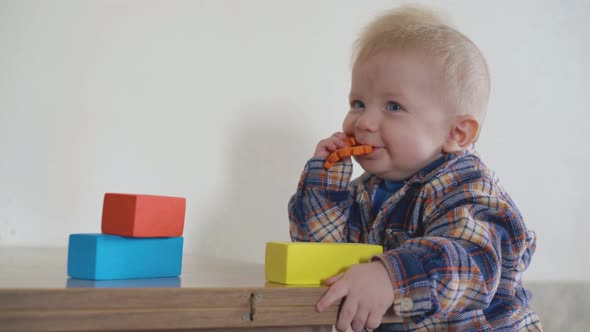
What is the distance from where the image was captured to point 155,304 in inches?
24.2

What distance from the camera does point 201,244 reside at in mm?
1318

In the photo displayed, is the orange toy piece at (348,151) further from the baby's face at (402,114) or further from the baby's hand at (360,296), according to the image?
the baby's hand at (360,296)

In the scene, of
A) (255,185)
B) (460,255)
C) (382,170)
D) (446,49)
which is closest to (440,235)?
(460,255)

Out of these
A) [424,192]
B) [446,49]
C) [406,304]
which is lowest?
[406,304]

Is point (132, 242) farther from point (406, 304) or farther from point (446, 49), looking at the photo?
point (446, 49)

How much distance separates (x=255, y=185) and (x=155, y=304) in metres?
0.75

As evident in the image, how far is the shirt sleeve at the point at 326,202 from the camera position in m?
1.07

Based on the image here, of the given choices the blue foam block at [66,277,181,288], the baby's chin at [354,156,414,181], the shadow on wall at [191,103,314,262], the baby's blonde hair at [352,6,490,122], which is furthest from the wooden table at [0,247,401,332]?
the shadow on wall at [191,103,314,262]

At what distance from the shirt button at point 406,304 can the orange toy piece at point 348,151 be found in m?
0.31

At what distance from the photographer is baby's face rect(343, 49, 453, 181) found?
996 millimetres

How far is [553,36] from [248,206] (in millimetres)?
857

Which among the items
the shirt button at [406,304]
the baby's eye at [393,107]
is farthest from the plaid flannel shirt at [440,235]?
the baby's eye at [393,107]

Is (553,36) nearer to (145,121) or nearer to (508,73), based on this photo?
(508,73)

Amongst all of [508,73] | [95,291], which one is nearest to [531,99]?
[508,73]
